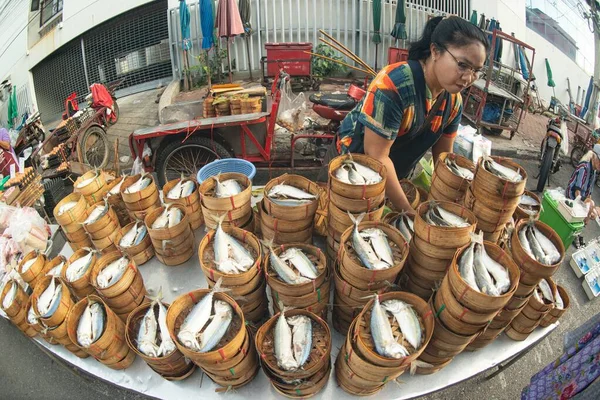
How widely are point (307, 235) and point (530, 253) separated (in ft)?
5.70

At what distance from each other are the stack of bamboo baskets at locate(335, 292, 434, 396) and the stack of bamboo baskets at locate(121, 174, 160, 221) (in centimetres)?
260

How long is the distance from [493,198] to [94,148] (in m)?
8.68

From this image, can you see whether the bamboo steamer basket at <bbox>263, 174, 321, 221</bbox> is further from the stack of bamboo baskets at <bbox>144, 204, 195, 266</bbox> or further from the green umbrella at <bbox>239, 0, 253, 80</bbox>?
the green umbrella at <bbox>239, 0, 253, 80</bbox>

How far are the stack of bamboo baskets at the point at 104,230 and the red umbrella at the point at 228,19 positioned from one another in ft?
30.3

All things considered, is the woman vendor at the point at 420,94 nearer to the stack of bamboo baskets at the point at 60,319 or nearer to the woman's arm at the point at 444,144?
the woman's arm at the point at 444,144

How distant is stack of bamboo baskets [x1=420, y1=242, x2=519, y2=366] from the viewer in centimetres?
226

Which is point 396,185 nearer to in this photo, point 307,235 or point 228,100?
point 307,235

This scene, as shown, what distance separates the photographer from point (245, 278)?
267 centimetres

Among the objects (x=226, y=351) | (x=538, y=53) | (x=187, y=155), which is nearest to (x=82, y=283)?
(x=226, y=351)

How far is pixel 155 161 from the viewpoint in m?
6.69

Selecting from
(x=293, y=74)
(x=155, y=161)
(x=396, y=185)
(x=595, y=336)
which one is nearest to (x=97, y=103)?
(x=155, y=161)

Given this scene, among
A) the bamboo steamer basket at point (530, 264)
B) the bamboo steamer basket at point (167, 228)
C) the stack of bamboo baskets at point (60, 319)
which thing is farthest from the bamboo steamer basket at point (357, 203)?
the stack of bamboo baskets at point (60, 319)

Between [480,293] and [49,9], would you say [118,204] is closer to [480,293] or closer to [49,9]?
[480,293]

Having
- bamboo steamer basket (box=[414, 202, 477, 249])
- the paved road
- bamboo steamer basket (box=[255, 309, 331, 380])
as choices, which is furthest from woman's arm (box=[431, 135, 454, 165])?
the paved road
